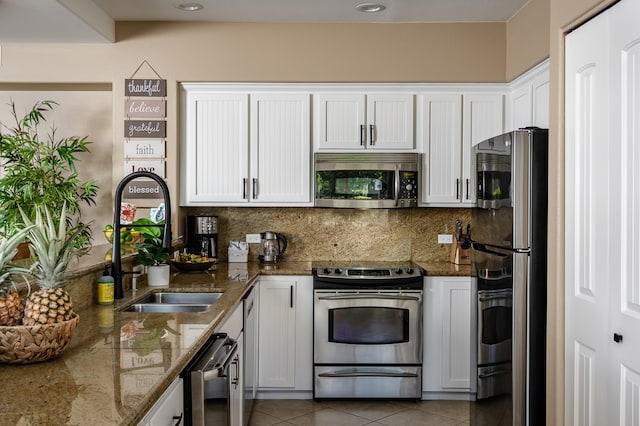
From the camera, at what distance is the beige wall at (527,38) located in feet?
12.4

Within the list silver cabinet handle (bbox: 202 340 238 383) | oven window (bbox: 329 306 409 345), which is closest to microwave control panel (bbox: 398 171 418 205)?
oven window (bbox: 329 306 409 345)

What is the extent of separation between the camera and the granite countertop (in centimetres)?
139

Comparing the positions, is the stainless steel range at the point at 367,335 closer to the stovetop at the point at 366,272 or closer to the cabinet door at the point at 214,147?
the stovetop at the point at 366,272

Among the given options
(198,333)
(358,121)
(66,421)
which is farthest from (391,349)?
(66,421)

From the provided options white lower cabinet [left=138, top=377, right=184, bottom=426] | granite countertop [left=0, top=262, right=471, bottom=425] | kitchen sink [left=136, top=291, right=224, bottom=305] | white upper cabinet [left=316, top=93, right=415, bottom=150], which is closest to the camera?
granite countertop [left=0, top=262, right=471, bottom=425]

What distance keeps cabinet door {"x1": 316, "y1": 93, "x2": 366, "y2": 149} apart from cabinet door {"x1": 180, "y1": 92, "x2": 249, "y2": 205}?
56 centimetres

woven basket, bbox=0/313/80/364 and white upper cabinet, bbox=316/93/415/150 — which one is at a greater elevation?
white upper cabinet, bbox=316/93/415/150

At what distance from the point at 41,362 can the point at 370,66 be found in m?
3.34

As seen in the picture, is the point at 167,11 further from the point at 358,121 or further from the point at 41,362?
the point at 41,362

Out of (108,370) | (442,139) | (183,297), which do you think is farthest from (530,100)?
(108,370)

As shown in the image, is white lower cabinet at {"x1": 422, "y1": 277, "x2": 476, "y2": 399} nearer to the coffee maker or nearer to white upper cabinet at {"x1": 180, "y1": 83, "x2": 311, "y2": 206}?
white upper cabinet at {"x1": 180, "y1": 83, "x2": 311, "y2": 206}

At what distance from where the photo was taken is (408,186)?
14.8 feet

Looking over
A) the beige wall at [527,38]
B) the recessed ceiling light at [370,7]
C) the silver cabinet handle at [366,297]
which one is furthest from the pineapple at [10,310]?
the beige wall at [527,38]

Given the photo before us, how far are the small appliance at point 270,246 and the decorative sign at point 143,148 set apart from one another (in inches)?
39.8
